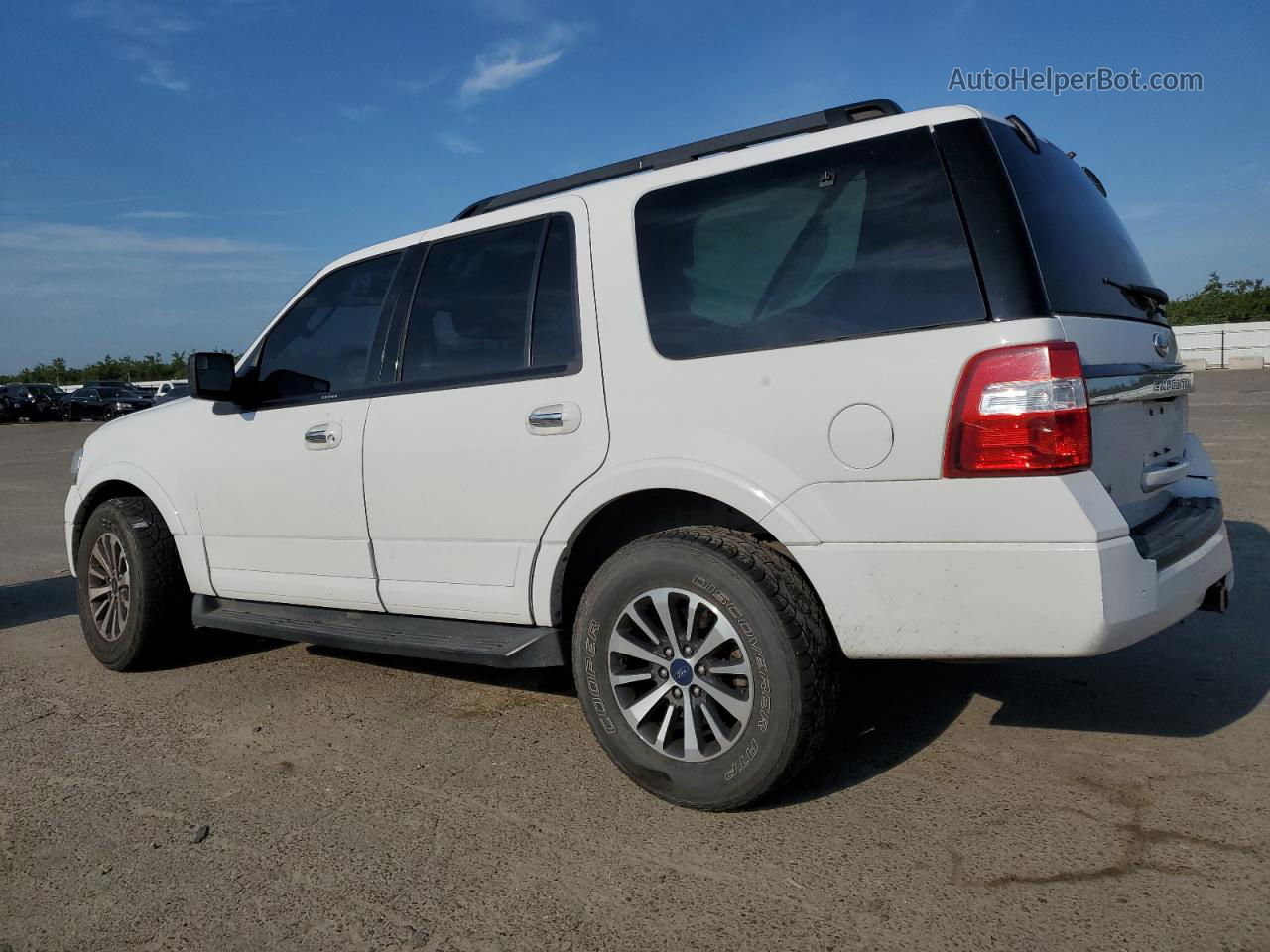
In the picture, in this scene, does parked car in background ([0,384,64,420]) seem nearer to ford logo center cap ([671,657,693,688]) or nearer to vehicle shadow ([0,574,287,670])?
vehicle shadow ([0,574,287,670])

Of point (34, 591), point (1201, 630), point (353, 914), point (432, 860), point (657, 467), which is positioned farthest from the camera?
point (34, 591)

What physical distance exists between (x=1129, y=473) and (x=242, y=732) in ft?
11.0

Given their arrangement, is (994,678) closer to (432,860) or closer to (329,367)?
(432,860)

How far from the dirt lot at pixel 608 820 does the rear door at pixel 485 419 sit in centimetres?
64

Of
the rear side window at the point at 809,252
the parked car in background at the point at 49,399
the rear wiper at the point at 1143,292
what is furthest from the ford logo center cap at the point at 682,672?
the parked car in background at the point at 49,399

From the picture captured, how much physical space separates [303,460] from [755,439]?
2.12m

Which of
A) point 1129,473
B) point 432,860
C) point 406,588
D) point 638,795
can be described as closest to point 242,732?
point 406,588

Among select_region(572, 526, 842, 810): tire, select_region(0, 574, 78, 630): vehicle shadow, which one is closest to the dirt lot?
select_region(572, 526, 842, 810): tire

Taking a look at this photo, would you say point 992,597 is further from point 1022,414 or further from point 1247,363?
point 1247,363

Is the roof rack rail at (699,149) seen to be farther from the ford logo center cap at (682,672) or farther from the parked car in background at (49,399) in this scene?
the parked car in background at (49,399)

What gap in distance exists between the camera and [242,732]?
3848mm

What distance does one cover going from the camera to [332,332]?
420 centimetres

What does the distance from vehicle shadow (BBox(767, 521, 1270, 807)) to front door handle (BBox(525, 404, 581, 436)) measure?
1.23 m

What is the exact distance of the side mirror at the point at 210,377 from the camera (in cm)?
420
